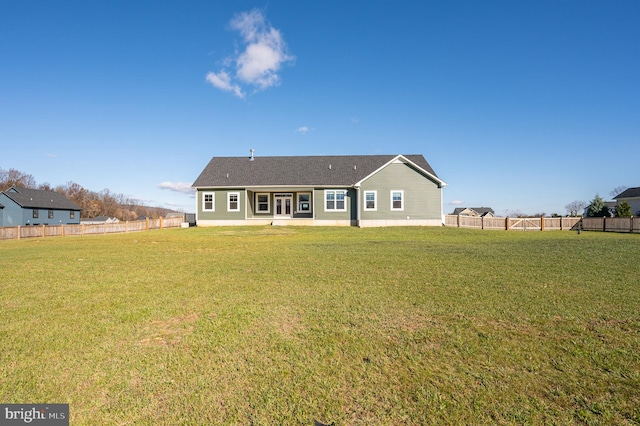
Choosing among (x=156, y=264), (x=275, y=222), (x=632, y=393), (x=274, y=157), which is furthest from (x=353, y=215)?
(x=632, y=393)

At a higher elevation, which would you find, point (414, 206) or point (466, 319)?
point (414, 206)

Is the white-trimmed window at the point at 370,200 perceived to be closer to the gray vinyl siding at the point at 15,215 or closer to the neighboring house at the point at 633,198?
the neighboring house at the point at 633,198

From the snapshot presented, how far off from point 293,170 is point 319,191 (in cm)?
379

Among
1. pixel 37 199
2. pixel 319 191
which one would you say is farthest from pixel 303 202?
pixel 37 199

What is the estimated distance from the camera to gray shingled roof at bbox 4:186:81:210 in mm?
44969

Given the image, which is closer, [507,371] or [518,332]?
[507,371]

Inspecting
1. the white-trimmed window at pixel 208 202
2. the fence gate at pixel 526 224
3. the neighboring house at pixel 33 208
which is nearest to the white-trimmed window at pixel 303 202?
→ the white-trimmed window at pixel 208 202

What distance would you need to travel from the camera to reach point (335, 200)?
87.6 feet

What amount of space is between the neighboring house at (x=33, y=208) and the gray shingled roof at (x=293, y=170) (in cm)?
3573

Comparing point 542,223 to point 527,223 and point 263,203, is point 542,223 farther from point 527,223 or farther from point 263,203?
point 263,203

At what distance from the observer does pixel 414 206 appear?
25984 millimetres

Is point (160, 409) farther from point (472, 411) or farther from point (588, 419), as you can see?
point (588, 419)

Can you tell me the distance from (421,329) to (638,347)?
7.79 ft
